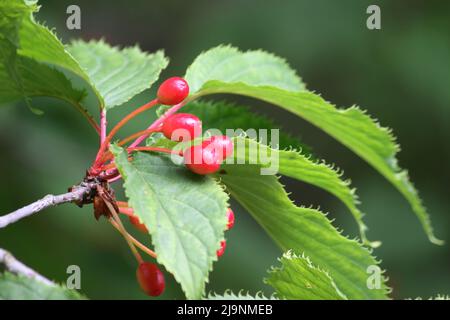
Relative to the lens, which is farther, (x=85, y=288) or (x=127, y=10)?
(x=127, y=10)

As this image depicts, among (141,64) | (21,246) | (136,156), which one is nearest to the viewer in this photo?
(136,156)

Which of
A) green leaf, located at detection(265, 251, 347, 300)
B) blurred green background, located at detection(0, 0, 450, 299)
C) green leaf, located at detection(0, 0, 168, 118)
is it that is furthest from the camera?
blurred green background, located at detection(0, 0, 450, 299)

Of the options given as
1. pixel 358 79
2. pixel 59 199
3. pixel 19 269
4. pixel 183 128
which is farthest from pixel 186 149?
pixel 358 79

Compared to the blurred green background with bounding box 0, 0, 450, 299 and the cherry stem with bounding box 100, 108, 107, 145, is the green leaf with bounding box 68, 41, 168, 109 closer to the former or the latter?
the cherry stem with bounding box 100, 108, 107, 145

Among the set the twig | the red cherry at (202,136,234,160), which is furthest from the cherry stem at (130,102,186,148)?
the twig

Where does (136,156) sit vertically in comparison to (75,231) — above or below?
below

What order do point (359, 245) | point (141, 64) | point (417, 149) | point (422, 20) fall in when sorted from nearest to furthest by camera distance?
point (359, 245)
point (141, 64)
point (422, 20)
point (417, 149)

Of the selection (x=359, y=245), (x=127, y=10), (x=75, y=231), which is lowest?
(x=359, y=245)

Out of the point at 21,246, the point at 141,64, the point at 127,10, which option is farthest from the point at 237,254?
the point at 141,64

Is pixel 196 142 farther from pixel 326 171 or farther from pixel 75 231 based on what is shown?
pixel 75 231

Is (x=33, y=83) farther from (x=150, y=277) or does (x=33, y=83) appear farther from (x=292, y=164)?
(x=292, y=164)
